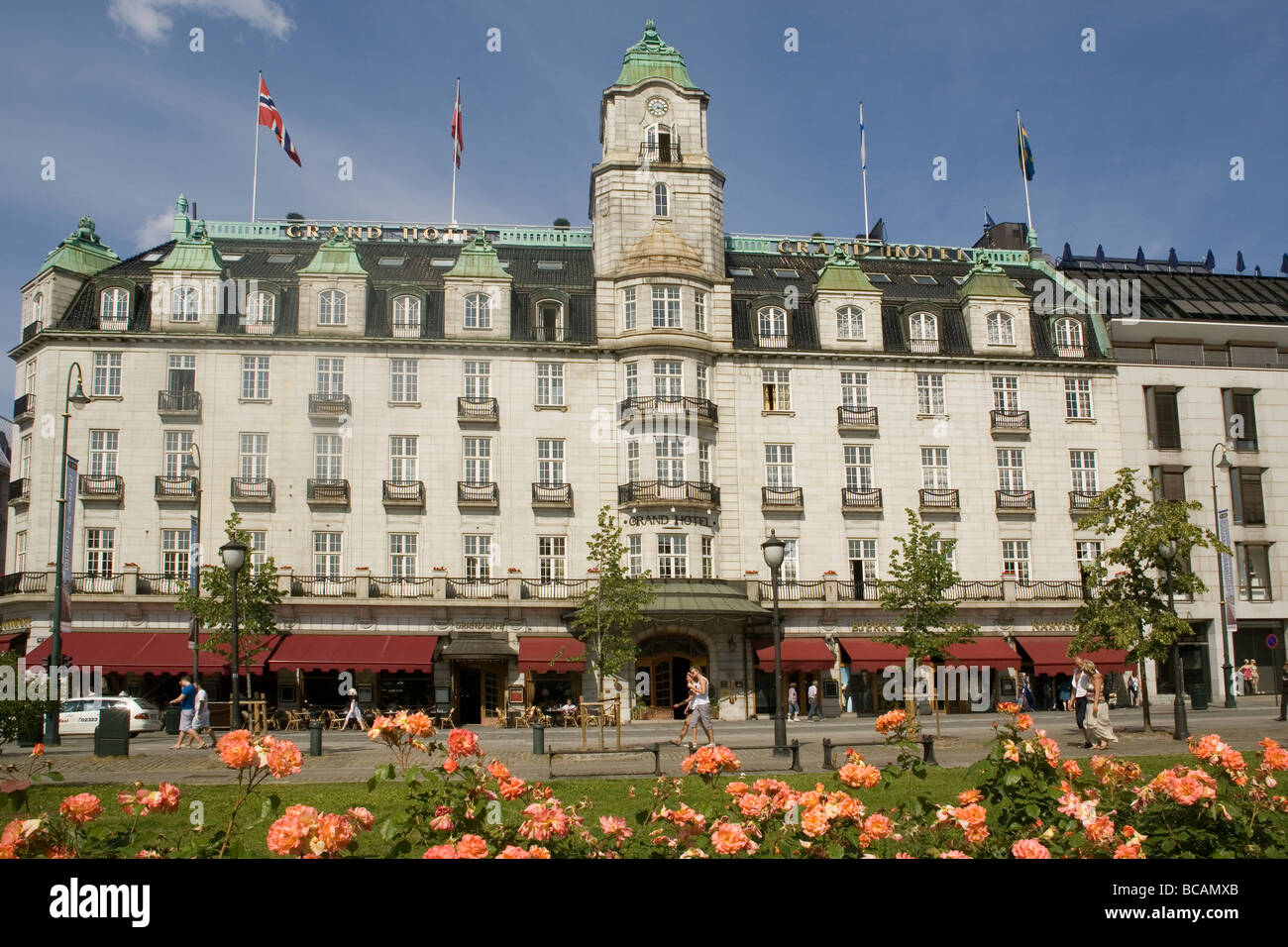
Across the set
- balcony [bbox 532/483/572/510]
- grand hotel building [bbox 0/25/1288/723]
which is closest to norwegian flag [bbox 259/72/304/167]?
grand hotel building [bbox 0/25/1288/723]

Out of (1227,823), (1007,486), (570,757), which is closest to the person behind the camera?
(1227,823)

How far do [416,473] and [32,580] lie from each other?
1568 cm

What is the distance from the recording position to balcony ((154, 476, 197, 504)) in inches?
1748

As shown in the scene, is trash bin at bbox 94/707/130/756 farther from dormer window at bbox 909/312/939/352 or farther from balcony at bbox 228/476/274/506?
dormer window at bbox 909/312/939/352

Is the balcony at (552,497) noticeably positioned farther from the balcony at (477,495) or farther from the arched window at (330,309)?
the arched window at (330,309)

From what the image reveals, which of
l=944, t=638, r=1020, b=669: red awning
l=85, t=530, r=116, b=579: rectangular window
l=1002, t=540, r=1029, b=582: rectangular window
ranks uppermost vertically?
l=85, t=530, r=116, b=579: rectangular window

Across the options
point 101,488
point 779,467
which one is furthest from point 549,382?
point 101,488

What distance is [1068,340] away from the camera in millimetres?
51000

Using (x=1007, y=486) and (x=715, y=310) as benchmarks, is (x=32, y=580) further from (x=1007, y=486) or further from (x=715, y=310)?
(x=1007, y=486)

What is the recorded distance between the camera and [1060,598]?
47656mm

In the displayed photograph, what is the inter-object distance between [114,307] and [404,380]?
12.7m

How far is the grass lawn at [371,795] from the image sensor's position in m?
14.4

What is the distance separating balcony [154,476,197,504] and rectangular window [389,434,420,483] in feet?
26.3
